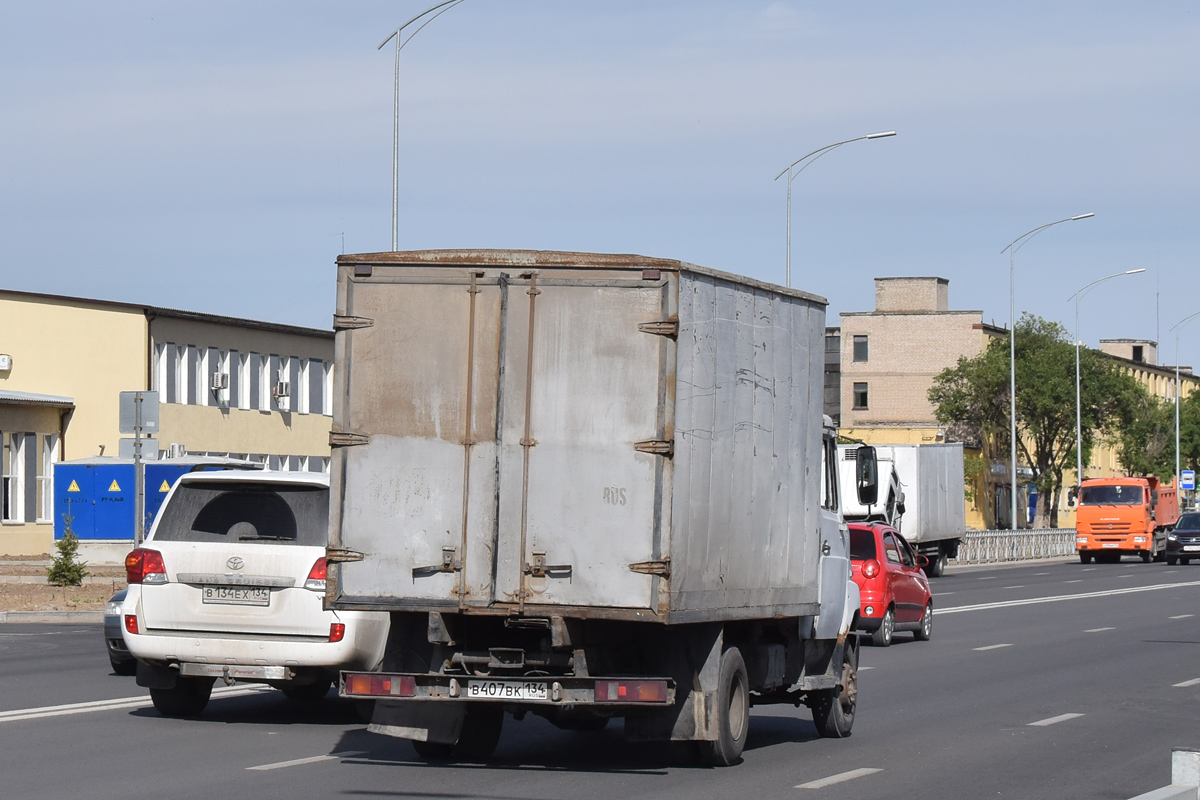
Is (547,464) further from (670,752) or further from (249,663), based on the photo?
(249,663)

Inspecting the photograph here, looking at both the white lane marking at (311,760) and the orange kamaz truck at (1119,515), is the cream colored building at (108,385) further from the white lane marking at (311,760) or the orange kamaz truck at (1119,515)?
the white lane marking at (311,760)

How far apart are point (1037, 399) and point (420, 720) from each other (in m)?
79.6

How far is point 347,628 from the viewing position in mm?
12695

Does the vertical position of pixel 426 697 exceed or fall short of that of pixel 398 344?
it falls short

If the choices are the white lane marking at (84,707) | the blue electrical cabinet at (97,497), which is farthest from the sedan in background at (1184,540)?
the white lane marking at (84,707)

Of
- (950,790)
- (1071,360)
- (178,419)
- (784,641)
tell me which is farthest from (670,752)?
(1071,360)

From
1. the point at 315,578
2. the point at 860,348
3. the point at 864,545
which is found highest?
the point at 860,348

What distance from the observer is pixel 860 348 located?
10156 centimetres

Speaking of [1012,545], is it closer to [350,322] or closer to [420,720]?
[420,720]

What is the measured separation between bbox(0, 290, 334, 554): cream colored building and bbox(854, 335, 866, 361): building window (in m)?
48.7

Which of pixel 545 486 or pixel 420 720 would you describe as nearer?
pixel 545 486

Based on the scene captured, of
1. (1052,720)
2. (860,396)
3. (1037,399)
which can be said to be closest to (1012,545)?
(1037,399)

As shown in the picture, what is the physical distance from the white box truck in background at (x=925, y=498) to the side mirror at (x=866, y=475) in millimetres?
28360

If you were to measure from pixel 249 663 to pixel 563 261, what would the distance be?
159 inches
